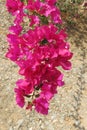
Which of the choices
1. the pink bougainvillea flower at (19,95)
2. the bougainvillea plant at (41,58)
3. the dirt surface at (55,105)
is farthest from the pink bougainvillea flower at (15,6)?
the dirt surface at (55,105)

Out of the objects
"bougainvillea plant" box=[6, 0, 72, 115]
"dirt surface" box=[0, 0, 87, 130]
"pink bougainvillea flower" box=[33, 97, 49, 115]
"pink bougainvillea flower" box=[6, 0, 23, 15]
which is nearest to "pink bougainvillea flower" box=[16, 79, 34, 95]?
"bougainvillea plant" box=[6, 0, 72, 115]

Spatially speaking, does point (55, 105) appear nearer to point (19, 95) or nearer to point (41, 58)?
point (19, 95)

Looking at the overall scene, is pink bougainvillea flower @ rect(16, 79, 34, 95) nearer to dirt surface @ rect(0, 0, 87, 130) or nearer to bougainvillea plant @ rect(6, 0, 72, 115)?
bougainvillea plant @ rect(6, 0, 72, 115)

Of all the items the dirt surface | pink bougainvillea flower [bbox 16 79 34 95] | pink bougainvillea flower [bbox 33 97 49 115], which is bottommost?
the dirt surface

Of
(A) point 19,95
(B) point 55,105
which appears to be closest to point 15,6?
(A) point 19,95

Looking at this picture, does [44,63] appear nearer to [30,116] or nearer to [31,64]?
[31,64]

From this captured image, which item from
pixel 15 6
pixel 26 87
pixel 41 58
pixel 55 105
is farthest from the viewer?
pixel 55 105

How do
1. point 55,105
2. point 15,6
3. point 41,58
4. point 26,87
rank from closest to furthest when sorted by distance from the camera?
point 41,58 → point 26,87 → point 15,6 → point 55,105

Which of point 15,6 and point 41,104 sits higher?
point 15,6

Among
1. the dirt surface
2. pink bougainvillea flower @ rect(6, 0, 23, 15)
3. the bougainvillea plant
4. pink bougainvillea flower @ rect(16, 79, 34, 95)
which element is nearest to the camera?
the bougainvillea plant
